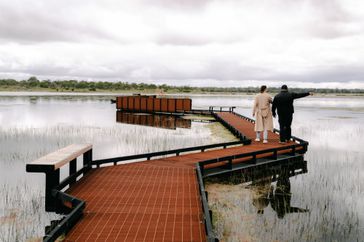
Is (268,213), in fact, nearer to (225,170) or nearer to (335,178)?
(225,170)

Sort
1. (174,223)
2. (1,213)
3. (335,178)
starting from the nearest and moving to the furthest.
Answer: (174,223), (1,213), (335,178)

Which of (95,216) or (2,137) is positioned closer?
(95,216)

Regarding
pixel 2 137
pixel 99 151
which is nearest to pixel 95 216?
pixel 99 151

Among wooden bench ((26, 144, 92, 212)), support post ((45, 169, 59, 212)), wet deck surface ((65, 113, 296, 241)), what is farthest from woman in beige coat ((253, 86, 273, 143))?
support post ((45, 169, 59, 212))

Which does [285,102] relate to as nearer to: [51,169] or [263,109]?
[263,109]

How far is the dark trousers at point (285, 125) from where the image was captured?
42.8ft

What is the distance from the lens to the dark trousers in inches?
513

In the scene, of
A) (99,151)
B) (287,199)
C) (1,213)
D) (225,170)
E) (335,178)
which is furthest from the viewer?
(99,151)

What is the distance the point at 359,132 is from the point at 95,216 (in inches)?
869

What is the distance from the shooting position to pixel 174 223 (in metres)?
5.59

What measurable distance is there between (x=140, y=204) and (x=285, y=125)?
340 inches

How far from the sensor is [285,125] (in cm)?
1352

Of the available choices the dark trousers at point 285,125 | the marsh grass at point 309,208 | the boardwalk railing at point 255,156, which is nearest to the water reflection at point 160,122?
the dark trousers at point 285,125

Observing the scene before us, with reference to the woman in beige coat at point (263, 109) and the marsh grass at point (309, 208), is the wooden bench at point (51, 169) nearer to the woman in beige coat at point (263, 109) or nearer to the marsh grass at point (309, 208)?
the marsh grass at point (309, 208)
